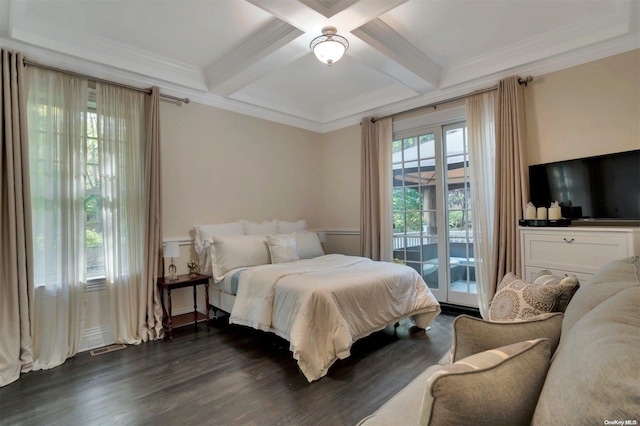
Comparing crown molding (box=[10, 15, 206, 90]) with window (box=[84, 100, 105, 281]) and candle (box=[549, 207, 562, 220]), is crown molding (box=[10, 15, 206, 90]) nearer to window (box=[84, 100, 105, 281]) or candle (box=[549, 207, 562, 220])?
window (box=[84, 100, 105, 281])

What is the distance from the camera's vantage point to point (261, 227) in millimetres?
4465

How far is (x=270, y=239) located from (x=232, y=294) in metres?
0.82

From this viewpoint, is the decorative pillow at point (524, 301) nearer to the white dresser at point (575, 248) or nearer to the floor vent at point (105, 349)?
the white dresser at point (575, 248)

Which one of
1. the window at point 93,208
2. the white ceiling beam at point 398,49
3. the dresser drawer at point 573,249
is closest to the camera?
the dresser drawer at point 573,249

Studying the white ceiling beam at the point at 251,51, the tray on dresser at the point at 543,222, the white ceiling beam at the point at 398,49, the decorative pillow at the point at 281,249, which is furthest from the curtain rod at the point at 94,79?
the tray on dresser at the point at 543,222

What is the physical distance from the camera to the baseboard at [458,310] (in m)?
3.89

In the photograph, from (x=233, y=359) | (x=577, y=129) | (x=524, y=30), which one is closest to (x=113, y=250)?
(x=233, y=359)

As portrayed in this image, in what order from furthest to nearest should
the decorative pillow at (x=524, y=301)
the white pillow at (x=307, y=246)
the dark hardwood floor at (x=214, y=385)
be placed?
the white pillow at (x=307, y=246), the dark hardwood floor at (x=214, y=385), the decorative pillow at (x=524, y=301)

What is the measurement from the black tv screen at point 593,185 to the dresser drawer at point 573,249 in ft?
1.42

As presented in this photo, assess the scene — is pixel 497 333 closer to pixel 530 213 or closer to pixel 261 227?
pixel 530 213

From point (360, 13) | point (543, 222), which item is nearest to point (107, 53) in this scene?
point (360, 13)

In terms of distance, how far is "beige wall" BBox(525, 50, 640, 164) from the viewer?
2805 millimetres

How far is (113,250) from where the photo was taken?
3131 millimetres

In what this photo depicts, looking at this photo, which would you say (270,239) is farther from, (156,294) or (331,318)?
(331,318)
